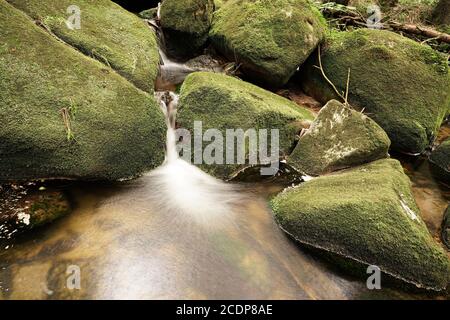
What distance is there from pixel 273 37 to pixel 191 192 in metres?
3.52

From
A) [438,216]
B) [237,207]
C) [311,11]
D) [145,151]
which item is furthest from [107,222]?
[311,11]

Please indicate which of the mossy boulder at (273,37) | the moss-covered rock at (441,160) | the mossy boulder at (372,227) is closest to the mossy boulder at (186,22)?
the mossy boulder at (273,37)

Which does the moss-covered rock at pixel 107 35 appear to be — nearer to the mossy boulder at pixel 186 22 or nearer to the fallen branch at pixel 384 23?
the mossy boulder at pixel 186 22

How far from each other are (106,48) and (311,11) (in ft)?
13.3

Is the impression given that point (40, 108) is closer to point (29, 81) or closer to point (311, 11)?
point (29, 81)

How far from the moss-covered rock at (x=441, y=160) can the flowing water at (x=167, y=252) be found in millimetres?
1694

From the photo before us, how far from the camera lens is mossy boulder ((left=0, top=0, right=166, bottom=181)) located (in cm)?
441

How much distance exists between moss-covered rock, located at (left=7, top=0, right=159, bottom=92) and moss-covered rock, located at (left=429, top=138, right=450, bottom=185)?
515 cm

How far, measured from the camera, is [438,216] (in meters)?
5.04

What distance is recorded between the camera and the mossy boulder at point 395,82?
256 inches

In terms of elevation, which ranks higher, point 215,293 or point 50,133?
point 50,133

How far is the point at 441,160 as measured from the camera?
260 inches

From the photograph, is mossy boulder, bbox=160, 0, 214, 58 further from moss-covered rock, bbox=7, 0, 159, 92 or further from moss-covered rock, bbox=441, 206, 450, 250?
moss-covered rock, bbox=441, 206, 450, 250

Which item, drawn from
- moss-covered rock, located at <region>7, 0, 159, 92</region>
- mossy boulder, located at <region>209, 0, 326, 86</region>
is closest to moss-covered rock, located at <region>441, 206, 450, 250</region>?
mossy boulder, located at <region>209, 0, 326, 86</region>
